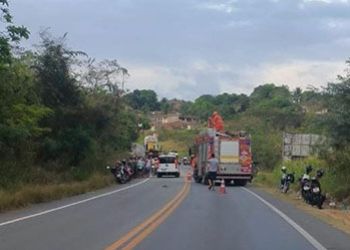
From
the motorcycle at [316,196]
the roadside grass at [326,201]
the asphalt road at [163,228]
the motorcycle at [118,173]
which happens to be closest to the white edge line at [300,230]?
the asphalt road at [163,228]

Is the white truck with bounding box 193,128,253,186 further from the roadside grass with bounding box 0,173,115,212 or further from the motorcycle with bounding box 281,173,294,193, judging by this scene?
the roadside grass with bounding box 0,173,115,212

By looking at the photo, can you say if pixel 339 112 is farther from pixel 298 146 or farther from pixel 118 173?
pixel 298 146

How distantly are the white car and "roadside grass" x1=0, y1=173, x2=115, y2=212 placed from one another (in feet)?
90.2

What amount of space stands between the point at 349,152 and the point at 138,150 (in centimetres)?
6049

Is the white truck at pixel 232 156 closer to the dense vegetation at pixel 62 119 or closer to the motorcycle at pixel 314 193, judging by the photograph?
the dense vegetation at pixel 62 119

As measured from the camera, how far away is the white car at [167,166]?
6306 cm

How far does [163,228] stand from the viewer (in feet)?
53.4

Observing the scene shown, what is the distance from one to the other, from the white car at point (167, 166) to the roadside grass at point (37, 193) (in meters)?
27.5

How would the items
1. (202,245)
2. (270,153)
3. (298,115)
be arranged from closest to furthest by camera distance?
(202,245) → (270,153) → (298,115)

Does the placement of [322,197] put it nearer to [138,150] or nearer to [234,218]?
[234,218]

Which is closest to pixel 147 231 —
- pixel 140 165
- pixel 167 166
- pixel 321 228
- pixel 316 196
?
pixel 321 228

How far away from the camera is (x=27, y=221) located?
17.5 meters

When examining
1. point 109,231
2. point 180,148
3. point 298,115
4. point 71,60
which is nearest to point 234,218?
point 109,231

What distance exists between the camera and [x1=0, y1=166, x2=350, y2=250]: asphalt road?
43.9 feet
